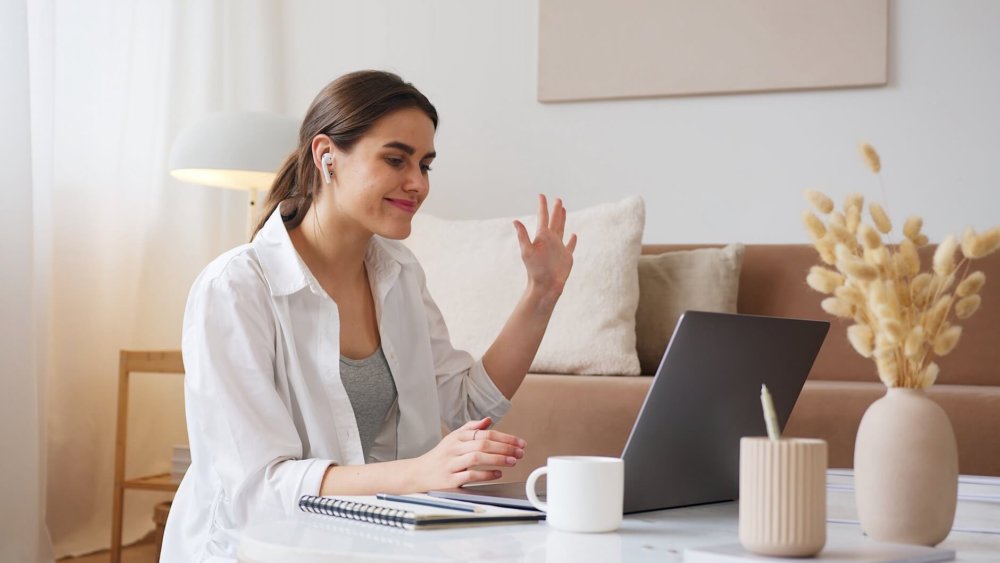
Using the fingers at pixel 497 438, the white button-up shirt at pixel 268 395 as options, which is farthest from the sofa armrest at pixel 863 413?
the fingers at pixel 497 438

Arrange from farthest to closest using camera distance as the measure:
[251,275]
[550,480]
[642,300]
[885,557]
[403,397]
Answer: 1. [642,300]
2. [403,397]
3. [251,275]
4. [550,480]
5. [885,557]

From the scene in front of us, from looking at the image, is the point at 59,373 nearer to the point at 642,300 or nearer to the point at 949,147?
the point at 642,300

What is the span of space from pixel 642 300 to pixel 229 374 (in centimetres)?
166

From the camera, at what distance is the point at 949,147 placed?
9.80 ft

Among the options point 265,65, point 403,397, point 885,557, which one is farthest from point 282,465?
point 265,65

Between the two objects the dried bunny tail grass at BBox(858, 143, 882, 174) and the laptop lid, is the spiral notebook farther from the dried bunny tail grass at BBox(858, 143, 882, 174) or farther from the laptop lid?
the dried bunny tail grass at BBox(858, 143, 882, 174)

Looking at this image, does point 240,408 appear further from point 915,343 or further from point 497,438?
point 915,343

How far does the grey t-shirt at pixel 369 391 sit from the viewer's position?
62.6 inches

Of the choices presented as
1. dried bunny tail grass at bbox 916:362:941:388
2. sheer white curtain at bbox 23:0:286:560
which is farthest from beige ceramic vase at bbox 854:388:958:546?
sheer white curtain at bbox 23:0:286:560

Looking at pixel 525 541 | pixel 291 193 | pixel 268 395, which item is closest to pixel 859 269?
pixel 525 541

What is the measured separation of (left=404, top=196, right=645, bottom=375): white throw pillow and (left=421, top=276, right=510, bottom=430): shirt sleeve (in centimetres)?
87

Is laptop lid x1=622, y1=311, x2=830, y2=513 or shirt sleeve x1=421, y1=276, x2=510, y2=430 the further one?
shirt sleeve x1=421, y1=276, x2=510, y2=430

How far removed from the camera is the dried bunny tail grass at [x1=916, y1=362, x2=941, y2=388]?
89 centimetres

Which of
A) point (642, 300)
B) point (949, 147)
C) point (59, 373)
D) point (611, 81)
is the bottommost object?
point (59, 373)
